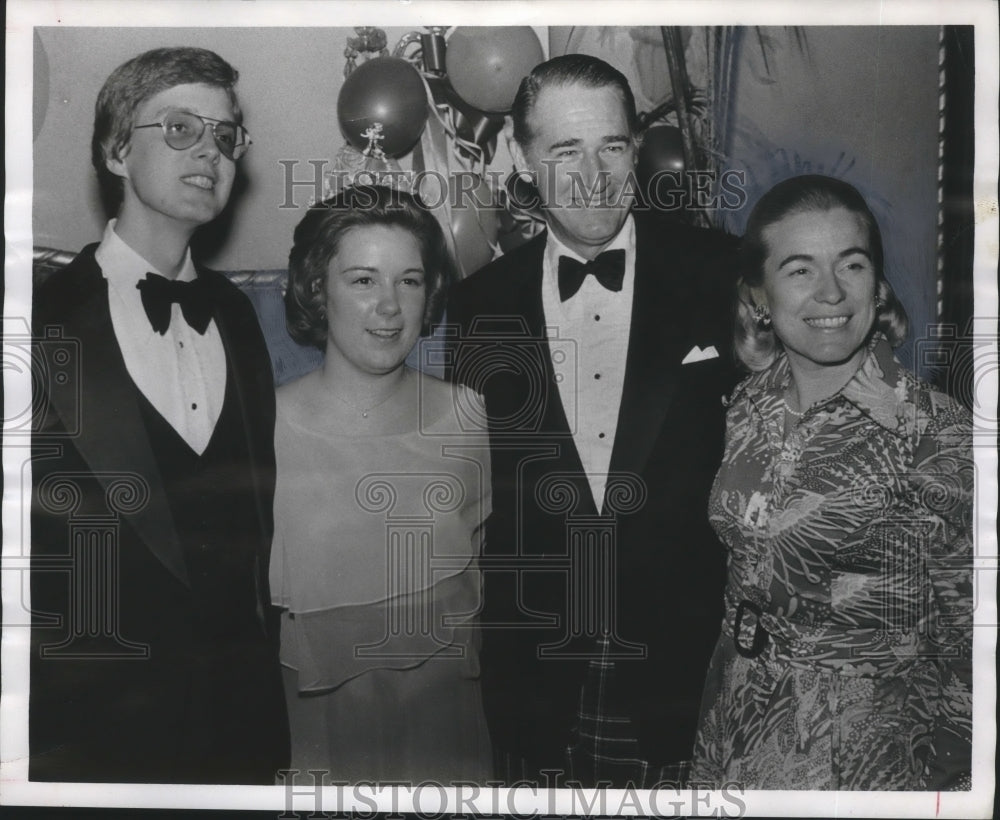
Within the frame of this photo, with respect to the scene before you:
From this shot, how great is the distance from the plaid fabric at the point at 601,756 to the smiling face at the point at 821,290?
0.84m

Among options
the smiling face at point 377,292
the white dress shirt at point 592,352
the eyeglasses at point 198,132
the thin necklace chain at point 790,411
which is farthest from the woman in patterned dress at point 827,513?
the eyeglasses at point 198,132

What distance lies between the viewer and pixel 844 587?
209 cm

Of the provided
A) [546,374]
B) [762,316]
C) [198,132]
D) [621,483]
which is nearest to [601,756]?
[621,483]

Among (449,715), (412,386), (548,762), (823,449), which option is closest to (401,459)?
(412,386)

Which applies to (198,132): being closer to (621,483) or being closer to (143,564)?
(143,564)

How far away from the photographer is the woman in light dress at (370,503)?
211 centimetres

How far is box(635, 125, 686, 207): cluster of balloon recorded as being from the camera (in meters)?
2.11

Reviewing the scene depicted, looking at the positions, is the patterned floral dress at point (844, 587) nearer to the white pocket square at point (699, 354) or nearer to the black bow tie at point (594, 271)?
the white pocket square at point (699, 354)

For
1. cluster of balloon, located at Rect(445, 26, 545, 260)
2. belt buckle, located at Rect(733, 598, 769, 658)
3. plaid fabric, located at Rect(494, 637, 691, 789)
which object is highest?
cluster of balloon, located at Rect(445, 26, 545, 260)

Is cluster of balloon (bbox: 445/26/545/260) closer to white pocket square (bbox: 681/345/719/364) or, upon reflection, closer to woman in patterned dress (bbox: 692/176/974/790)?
white pocket square (bbox: 681/345/719/364)

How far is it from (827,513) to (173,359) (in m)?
1.50

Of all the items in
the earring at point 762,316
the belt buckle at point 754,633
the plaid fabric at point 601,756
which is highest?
the earring at point 762,316

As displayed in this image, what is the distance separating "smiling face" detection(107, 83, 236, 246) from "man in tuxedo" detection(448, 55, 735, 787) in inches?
23.8

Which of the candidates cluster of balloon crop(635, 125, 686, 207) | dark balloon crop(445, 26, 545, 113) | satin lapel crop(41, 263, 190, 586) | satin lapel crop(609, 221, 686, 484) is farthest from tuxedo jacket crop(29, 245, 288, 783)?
cluster of balloon crop(635, 125, 686, 207)
